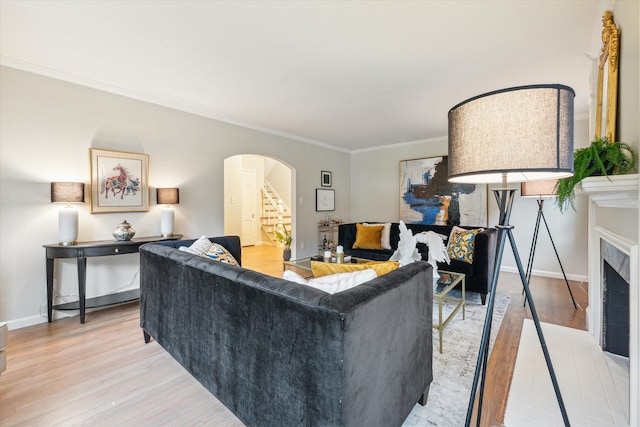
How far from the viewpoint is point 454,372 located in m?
1.91

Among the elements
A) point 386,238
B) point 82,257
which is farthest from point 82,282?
point 386,238

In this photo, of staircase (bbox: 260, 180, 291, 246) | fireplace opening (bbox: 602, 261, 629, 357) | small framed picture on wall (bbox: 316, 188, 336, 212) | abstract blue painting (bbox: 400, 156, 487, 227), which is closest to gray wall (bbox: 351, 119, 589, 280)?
abstract blue painting (bbox: 400, 156, 487, 227)

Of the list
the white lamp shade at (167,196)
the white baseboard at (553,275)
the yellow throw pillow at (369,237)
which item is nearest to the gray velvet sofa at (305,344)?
the white lamp shade at (167,196)

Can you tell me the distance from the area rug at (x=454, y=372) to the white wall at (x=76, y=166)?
3.28 meters

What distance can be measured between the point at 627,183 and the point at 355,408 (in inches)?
57.8

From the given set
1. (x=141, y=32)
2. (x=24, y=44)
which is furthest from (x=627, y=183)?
(x=24, y=44)

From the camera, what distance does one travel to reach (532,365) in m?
1.93

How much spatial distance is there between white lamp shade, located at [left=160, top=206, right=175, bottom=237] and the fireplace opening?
4114mm

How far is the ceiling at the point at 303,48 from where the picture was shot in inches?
75.1

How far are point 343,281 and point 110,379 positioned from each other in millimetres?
1797

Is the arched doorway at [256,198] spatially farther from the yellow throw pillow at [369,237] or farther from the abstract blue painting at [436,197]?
the abstract blue painting at [436,197]

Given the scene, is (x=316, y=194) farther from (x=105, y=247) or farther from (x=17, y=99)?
(x=17, y=99)

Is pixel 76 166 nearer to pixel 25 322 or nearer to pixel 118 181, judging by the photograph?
pixel 118 181

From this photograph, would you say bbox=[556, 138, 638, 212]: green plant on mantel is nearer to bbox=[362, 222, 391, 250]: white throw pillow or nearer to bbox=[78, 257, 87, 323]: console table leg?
bbox=[362, 222, 391, 250]: white throw pillow
